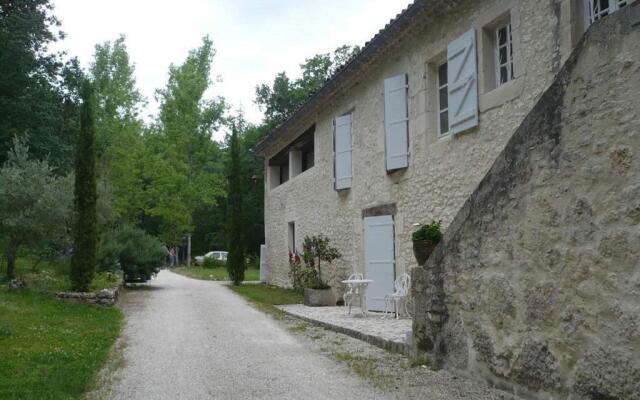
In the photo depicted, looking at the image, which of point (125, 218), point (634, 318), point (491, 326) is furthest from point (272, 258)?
point (634, 318)

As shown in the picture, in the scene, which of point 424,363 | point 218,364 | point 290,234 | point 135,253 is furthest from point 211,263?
point 424,363

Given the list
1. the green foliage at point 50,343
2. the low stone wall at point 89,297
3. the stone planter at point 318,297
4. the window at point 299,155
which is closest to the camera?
the green foliage at point 50,343

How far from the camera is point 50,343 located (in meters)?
7.04

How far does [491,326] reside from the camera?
16.0 ft

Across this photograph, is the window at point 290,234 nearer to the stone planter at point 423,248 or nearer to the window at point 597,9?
the stone planter at point 423,248

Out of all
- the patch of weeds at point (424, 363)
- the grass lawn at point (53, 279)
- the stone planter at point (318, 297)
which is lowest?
the patch of weeds at point (424, 363)

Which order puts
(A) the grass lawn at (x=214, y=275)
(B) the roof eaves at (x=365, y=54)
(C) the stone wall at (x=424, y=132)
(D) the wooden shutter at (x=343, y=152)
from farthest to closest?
(A) the grass lawn at (x=214, y=275)
(D) the wooden shutter at (x=343, y=152)
(B) the roof eaves at (x=365, y=54)
(C) the stone wall at (x=424, y=132)

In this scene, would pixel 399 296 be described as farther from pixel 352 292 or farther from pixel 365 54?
pixel 365 54

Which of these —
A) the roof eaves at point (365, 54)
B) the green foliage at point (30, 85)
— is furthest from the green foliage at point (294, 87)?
the roof eaves at point (365, 54)

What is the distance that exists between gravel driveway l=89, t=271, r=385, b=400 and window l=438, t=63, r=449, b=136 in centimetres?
416

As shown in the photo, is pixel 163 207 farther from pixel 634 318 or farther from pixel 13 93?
pixel 634 318

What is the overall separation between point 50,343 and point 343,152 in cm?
732

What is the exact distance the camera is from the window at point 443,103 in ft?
30.6

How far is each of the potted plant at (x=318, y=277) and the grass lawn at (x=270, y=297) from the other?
0.64 m
